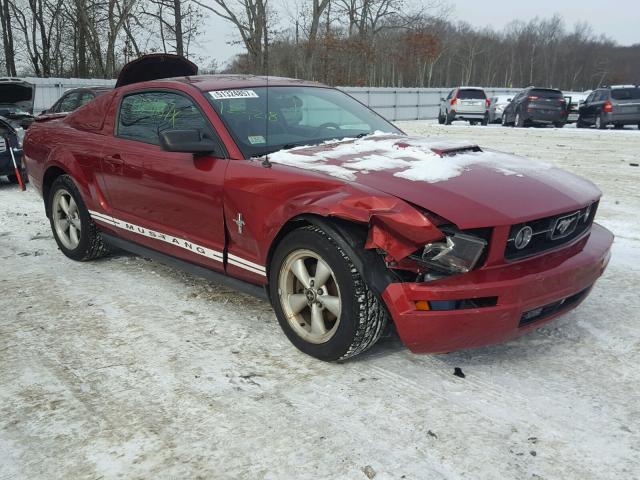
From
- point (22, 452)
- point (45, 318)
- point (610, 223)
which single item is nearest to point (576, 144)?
point (610, 223)

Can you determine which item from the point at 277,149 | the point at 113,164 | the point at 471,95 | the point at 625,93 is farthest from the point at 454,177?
the point at 471,95

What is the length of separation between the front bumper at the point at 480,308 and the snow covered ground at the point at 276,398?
0.29m

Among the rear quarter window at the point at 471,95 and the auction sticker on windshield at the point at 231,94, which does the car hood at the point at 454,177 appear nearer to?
the auction sticker on windshield at the point at 231,94

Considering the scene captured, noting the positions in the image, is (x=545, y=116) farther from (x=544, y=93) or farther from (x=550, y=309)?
(x=550, y=309)

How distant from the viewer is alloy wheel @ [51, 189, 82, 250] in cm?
504

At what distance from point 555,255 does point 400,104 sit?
27694 millimetres

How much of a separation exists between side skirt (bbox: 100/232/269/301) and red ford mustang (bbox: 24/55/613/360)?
0.02 metres

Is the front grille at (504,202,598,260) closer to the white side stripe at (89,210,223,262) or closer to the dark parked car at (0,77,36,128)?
the white side stripe at (89,210,223,262)

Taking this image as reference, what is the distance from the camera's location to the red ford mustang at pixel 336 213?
264 centimetres

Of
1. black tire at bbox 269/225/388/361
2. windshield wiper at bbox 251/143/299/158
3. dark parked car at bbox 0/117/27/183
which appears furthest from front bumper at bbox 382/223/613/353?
dark parked car at bbox 0/117/27/183

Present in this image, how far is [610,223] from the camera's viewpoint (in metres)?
6.09

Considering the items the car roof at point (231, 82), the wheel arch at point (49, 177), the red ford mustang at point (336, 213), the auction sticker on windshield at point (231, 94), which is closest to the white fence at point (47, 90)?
the wheel arch at point (49, 177)

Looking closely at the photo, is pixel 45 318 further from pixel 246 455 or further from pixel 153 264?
pixel 246 455

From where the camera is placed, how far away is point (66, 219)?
17.0ft
